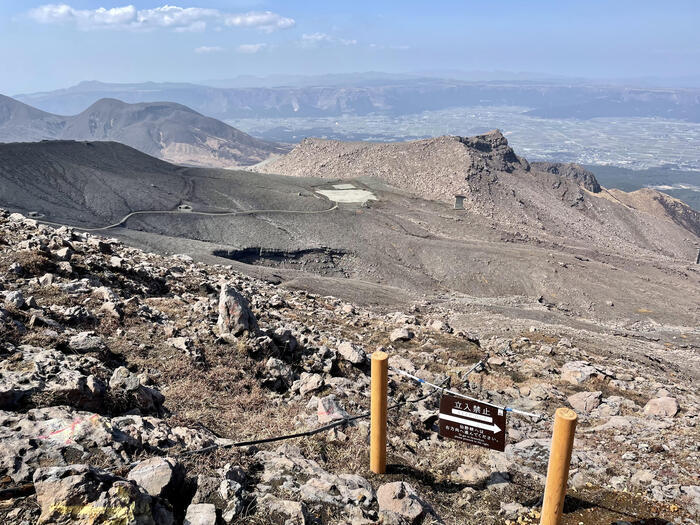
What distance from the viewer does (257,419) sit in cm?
741

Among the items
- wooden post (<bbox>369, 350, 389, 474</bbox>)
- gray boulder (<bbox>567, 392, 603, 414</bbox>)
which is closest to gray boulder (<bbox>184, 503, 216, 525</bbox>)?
wooden post (<bbox>369, 350, 389, 474</bbox>)

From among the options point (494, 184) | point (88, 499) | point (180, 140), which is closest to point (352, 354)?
point (88, 499)

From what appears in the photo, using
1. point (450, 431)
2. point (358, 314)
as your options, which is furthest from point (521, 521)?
point (358, 314)

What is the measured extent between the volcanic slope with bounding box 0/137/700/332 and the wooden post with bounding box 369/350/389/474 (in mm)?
17536

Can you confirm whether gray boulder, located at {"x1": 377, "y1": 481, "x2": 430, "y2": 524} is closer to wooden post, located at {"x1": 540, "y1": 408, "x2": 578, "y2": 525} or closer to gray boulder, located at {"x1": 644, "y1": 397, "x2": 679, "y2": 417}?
wooden post, located at {"x1": 540, "y1": 408, "x2": 578, "y2": 525}

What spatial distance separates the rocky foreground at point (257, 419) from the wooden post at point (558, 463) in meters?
0.94

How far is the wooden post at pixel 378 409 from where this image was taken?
5.34 meters

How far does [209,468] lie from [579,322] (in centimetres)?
2388

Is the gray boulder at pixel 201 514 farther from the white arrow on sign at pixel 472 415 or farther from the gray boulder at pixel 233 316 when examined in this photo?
the gray boulder at pixel 233 316

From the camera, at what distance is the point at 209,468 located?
5266 millimetres

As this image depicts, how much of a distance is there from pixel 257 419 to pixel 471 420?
3517mm

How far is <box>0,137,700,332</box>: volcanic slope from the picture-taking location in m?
29.7

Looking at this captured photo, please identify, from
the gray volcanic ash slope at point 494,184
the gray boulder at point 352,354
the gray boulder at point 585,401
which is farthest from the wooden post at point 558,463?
the gray volcanic ash slope at point 494,184

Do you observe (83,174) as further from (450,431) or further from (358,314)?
(450,431)
